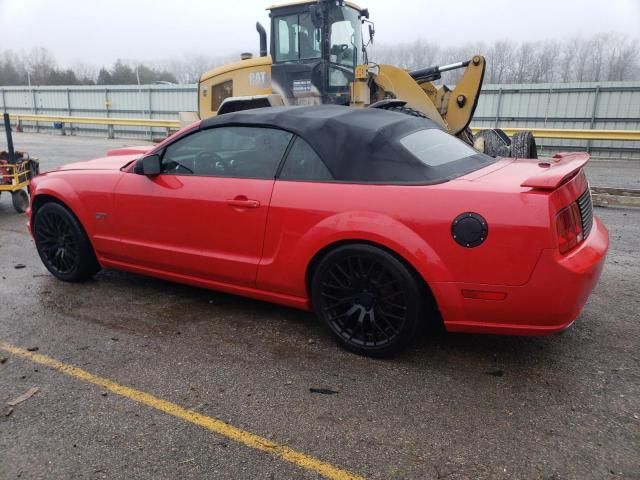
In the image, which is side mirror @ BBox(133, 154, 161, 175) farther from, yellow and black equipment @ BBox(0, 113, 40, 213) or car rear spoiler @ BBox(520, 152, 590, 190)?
yellow and black equipment @ BBox(0, 113, 40, 213)

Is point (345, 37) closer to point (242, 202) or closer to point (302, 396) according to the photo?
point (242, 202)

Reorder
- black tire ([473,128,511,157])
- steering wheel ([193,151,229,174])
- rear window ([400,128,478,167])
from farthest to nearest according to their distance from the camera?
black tire ([473,128,511,157]) → steering wheel ([193,151,229,174]) → rear window ([400,128,478,167])

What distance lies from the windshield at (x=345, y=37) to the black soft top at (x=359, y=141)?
5.83m

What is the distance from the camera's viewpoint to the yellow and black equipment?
7227mm

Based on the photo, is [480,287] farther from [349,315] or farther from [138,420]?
[138,420]

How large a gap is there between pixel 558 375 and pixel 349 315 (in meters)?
1.24

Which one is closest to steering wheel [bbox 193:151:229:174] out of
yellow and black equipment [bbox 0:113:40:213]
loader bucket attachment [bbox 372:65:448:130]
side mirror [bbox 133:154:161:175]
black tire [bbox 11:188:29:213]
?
side mirror [bbox 133:154:161:175]

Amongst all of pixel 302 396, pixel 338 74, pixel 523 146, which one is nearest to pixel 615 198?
pixel 523 146

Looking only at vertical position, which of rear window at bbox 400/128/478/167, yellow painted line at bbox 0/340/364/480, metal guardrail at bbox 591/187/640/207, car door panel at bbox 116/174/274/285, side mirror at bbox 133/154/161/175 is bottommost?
yellow painted line at bbox 0/340/364/480

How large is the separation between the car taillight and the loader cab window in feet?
22.5

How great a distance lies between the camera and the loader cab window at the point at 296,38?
8.92m

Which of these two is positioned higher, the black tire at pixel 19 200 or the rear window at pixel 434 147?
the rear window at pixel 434 147

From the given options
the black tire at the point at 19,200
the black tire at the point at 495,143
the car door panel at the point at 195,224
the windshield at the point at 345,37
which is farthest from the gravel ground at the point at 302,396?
the windshield at the point at 345,37

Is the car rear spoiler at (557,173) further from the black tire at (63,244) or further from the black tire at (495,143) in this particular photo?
the black tire at (495,143)
